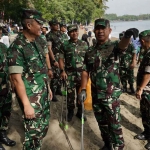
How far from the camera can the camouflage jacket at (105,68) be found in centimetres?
281

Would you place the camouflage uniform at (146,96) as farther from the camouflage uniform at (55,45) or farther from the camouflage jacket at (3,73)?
the camouflage uniform at (55,45)

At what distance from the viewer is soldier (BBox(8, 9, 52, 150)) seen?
2.33 m

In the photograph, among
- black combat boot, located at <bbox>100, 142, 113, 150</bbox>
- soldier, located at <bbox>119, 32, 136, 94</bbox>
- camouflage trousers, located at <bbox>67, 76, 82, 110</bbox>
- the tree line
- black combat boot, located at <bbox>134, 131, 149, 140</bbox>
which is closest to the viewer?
black combat boot, located at <bbox>100, 142, 113, 150</bbox>

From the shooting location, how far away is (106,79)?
9.45 ft

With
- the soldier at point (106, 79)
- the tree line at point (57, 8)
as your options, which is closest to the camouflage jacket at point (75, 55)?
the soldier at point (106, 79)

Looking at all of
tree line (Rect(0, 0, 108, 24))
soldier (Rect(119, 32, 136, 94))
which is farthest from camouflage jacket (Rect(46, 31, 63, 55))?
tree line (Rect(0, 0, 108, 24))

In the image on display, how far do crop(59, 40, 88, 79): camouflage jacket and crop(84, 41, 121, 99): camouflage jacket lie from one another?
1.18 meters

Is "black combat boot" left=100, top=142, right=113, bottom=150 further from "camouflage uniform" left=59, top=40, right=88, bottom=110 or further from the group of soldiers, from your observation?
"camouflage uniform" left=59, top=40, right=88, bottom=110

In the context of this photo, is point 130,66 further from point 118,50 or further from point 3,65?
point 3,65

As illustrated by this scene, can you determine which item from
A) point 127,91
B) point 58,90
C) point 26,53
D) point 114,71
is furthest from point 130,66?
point 26,53

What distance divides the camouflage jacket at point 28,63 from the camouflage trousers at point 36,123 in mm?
112

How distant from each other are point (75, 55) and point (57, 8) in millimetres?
31561

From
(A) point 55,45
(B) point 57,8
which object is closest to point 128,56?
(A) point 55,45

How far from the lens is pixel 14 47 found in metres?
2.41
